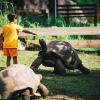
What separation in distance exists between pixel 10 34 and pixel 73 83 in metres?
1.93

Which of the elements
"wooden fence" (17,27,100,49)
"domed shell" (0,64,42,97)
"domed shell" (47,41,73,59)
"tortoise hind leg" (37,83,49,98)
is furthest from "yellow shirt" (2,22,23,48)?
"wooden fence" (17,27,100,49)

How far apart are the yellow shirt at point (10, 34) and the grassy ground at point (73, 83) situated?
1048 mm

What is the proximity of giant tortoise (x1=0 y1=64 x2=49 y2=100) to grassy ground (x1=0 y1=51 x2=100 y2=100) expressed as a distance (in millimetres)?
759

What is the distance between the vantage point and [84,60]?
539 inches

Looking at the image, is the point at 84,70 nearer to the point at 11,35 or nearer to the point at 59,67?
the point at 59,67

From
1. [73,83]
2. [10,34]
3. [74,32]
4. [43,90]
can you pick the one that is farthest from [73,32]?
[43,90]

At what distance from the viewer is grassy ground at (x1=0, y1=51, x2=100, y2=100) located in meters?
8.73

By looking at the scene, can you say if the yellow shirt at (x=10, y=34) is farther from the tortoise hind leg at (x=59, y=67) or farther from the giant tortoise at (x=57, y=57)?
the tortoise hind leg at (x=59, y=67)

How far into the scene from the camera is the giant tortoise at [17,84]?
7.68 m

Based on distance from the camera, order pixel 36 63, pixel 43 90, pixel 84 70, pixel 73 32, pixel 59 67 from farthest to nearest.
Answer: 1. pixel 73 32
2. pixel 84 70
3. pixel 36 63
4. pixel 59 67
5. pixel 43 90

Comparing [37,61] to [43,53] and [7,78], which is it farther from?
[7,78]

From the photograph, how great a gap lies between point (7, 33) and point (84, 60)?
3.46 m

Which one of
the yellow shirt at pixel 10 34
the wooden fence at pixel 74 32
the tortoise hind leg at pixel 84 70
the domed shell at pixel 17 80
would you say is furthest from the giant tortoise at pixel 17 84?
the wooden fence at pixel 74 32

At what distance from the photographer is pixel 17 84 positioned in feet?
25.2
